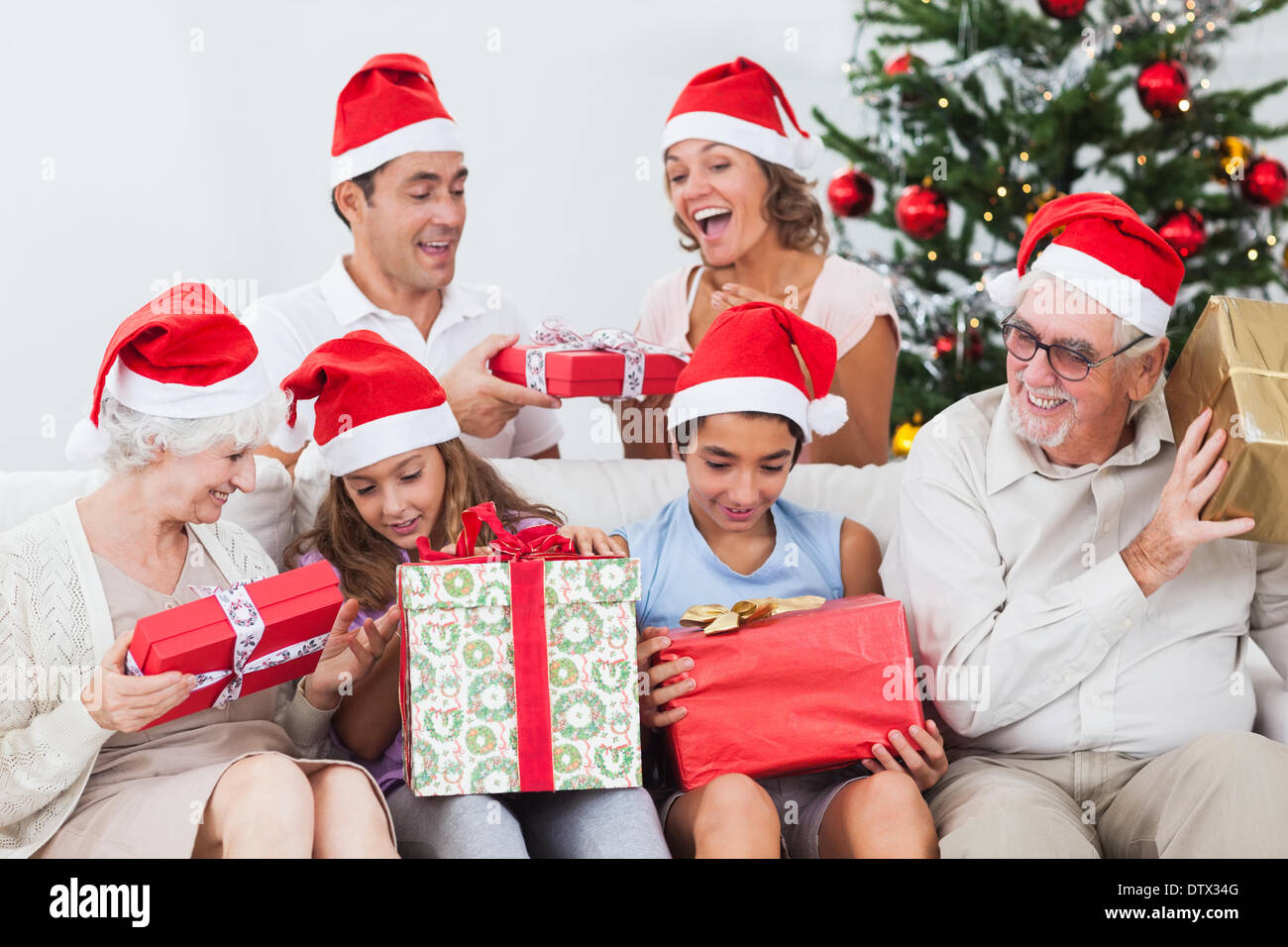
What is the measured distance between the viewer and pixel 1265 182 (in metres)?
4.29

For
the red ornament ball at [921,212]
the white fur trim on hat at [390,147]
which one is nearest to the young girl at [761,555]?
the white fur trim on hat at [390,147]

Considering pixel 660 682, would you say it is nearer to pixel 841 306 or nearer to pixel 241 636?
pixel 241 636

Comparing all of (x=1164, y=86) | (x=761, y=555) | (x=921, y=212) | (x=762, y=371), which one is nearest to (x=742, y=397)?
(x=762, y=371)

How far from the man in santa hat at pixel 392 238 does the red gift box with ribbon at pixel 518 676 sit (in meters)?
1.07

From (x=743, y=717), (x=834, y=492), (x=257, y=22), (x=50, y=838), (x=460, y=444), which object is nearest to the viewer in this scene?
(x=50, y=838)

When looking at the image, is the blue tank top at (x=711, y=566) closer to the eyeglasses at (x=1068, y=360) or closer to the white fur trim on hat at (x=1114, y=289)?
the eyeglasses at (x=1068, y=360)

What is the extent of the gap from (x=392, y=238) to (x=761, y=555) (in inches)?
52.5

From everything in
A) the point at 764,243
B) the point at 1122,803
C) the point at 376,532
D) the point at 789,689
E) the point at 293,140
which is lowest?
the point at 1122,803

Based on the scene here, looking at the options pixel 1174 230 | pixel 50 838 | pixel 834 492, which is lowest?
pixel 50 838
